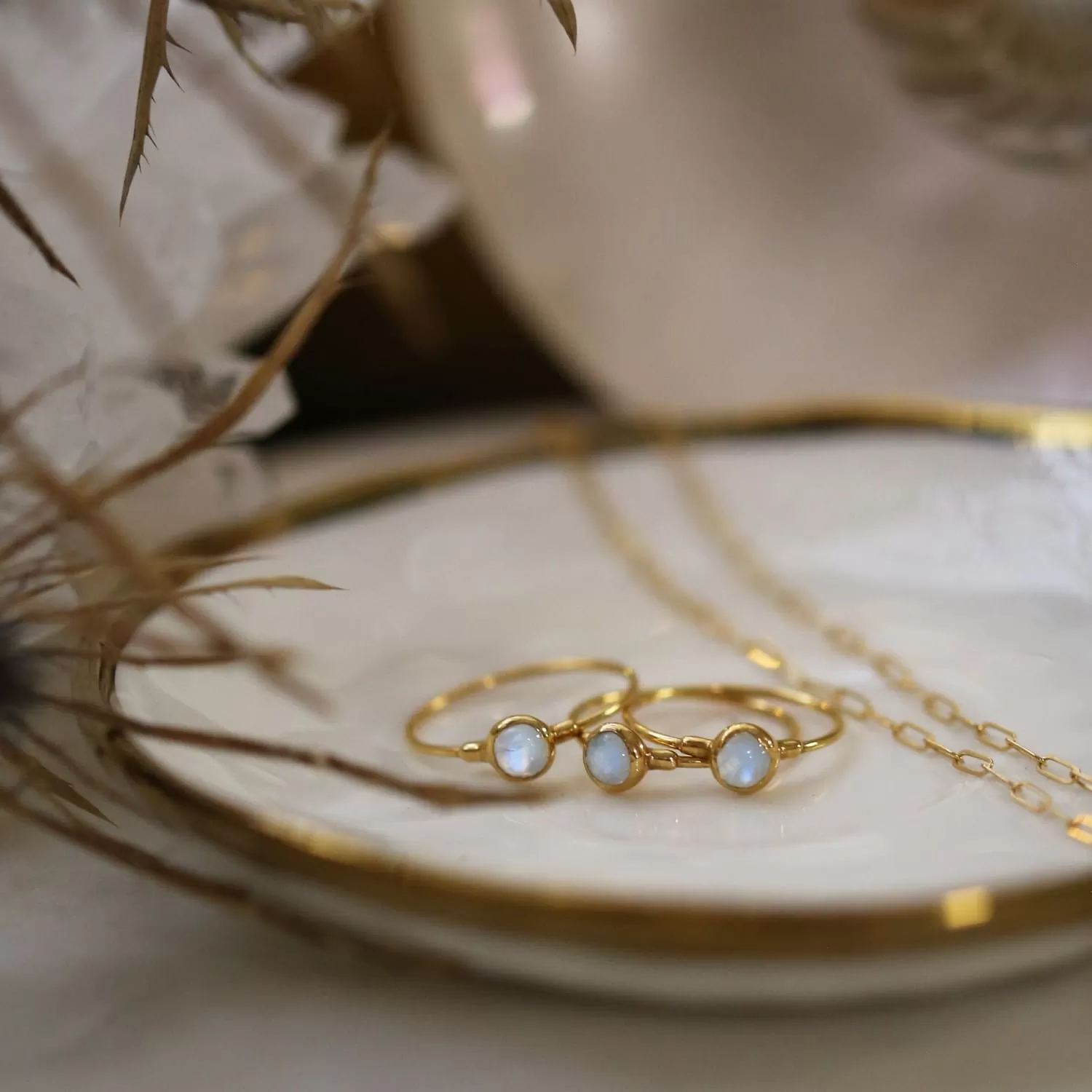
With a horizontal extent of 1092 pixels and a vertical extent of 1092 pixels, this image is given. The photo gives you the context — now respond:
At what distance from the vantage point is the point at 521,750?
34cm

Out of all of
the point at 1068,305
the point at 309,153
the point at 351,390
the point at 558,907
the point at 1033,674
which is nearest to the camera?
the point at 558,907

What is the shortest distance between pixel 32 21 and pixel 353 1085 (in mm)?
373

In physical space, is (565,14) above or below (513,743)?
above

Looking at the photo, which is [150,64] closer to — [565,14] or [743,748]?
[565,14]

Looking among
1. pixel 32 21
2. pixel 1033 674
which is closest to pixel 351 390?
pixel 32 21

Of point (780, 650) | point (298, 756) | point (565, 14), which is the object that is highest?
point (565, 14)

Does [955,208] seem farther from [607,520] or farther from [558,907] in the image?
[558,907]

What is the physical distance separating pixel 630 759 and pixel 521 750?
38mm

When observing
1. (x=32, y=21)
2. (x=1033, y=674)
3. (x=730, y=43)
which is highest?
(x=32, y=21)

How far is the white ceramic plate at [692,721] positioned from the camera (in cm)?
23

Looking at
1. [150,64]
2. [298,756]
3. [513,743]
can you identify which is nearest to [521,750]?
[513,743]

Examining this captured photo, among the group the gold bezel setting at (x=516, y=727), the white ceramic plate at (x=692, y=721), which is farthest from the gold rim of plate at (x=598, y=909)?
the gold bezel setting at (x=516, y=727)

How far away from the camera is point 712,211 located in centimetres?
68

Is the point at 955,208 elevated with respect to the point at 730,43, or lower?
lower
